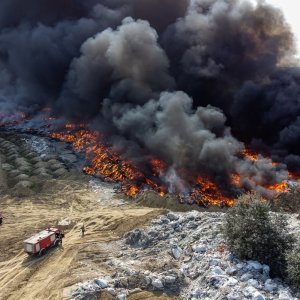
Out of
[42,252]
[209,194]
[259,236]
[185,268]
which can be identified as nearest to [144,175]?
[209,194]

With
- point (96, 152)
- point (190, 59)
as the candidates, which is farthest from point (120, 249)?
point (190, 59)

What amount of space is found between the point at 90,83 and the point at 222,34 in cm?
2004

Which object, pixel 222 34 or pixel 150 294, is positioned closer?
pixel 150 294

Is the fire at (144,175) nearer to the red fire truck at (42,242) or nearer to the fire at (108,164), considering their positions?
the fire at (108,164)

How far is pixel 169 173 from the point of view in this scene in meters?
38.8

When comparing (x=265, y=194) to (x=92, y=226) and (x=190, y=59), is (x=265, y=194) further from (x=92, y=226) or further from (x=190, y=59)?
(x=190, y=59)

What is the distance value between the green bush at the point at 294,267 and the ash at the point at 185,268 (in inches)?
17.7

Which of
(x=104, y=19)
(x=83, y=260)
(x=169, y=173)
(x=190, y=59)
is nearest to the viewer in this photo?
(x=83, y=260)

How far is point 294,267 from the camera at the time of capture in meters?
17.8

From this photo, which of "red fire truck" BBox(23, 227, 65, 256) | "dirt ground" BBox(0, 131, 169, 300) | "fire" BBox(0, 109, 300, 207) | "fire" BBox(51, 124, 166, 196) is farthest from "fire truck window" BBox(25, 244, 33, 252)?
"fire" BBox(51, 124, 166, 196)

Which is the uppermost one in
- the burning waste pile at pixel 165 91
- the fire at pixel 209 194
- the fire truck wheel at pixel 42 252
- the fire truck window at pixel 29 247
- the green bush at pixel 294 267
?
the burning waste pile at pixel 165 91

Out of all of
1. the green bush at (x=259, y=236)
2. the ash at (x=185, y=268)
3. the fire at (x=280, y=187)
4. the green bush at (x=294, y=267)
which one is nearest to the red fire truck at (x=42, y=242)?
the ash at (x=185, y=268)

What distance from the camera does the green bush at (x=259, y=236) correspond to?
19453 millimetres

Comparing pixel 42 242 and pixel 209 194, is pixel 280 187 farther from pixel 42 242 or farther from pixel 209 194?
pixel 42 242
